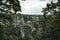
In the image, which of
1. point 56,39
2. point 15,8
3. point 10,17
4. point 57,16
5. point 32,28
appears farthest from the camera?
point 32,28

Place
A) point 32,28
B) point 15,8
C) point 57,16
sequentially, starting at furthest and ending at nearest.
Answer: point 32,28, point 57,16, point 15,8

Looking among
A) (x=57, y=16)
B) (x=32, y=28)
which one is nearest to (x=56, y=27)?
(x=57, y=16)

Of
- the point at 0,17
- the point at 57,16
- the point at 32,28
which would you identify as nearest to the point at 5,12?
the point at 0,17

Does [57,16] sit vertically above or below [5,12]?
below

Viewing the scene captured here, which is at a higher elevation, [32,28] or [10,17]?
[10,17]

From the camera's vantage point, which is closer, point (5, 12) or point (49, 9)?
point (5, 12)

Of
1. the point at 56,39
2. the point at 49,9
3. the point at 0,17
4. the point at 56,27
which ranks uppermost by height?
the point at 0,17

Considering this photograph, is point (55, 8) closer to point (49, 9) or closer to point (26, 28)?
point (49, 9)

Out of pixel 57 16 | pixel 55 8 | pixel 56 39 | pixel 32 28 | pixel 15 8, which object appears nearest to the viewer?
pixel 15 8

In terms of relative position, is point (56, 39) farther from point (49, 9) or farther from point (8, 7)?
point (8, 7)
